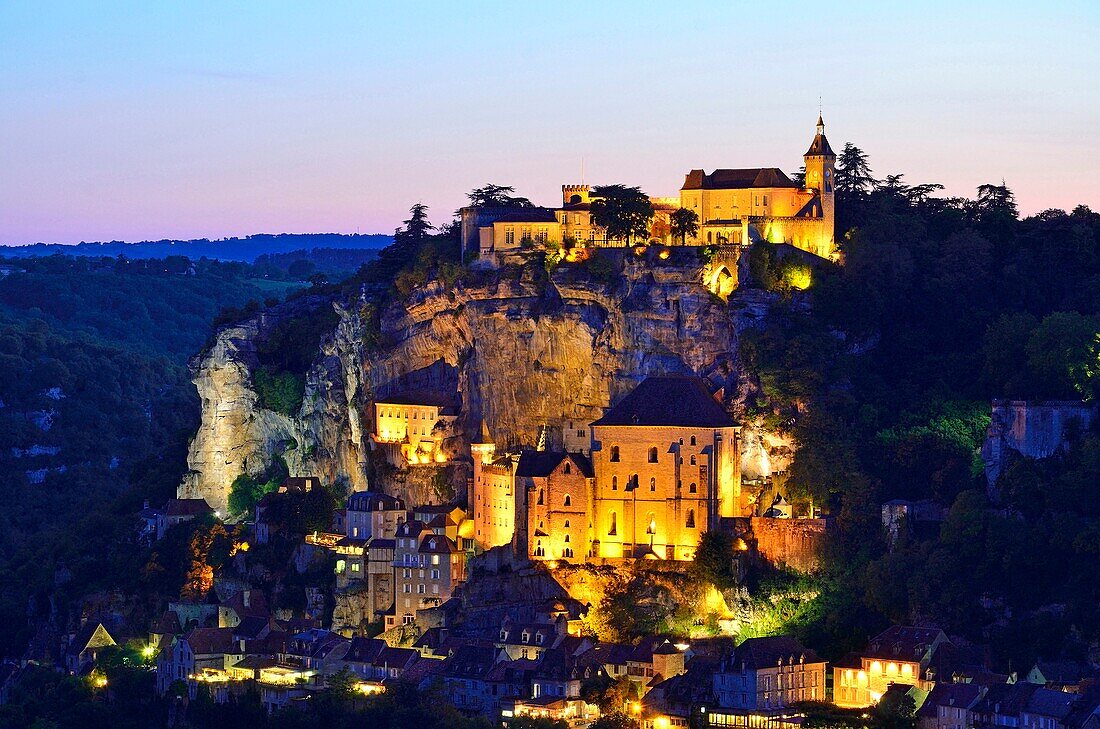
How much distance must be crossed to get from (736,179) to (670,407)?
15.3 meters

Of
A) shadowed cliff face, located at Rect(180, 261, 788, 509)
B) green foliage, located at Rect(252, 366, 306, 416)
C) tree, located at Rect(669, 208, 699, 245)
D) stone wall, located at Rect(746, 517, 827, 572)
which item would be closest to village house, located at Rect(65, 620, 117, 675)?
shadowed cliff face, located at Rect(180, 261, 788, 509)

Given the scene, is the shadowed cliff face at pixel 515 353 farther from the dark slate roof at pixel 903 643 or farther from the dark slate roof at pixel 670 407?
the dark slate roof at pixel 903 643

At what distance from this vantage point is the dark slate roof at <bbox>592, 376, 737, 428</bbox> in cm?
9069

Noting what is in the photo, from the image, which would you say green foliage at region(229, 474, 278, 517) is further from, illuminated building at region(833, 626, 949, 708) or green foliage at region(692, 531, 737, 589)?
illuminated building at region(833, 626, 949, 708)

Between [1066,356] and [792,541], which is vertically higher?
[1066,356]

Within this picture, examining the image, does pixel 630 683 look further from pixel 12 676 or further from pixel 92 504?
pixel 92 504

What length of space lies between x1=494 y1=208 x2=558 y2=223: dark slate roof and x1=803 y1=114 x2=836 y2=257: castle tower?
1119 cm

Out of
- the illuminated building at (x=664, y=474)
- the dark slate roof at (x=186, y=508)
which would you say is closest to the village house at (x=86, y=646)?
the dark slate roof at (x=186, y=508)

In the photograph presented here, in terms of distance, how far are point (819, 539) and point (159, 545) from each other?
109ft

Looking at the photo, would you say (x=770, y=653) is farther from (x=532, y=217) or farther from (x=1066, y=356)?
(x=532, y=217)

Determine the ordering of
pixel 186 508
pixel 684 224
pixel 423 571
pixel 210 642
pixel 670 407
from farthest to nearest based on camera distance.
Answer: pixel 186 508, pixel 684 224, pixel 423 571, pixel 210 642, pixel 670 407

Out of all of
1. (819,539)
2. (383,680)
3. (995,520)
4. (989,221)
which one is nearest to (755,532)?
(819,539)

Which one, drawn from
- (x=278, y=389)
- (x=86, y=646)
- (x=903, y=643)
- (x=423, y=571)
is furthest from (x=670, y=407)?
(x=278, y=389)

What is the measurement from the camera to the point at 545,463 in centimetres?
9175
